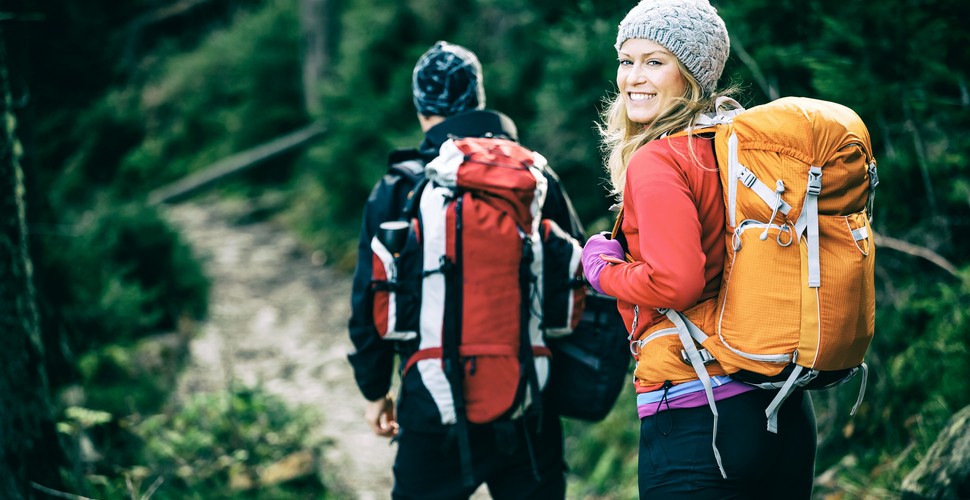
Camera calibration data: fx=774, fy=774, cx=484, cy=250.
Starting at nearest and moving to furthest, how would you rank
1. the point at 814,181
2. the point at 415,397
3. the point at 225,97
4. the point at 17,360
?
the point at 814,181 < the point at 415,397 < the point at 17,360 < the point at 225,97

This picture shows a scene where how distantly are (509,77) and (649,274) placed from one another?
19.7 feet

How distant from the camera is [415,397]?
108 inches

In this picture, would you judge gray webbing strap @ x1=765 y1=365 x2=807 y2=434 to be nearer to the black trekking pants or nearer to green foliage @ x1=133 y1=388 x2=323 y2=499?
the black trekking pants

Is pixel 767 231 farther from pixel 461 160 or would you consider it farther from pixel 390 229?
pixel 390 229

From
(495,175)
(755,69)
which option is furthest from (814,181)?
(755,69)

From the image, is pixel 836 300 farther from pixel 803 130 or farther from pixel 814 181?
pixel 803 130

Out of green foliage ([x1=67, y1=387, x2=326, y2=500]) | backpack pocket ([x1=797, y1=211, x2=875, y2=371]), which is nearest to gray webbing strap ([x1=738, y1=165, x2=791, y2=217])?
backpack pocket ([x1=797, y1=211, x2=875, y2=371])

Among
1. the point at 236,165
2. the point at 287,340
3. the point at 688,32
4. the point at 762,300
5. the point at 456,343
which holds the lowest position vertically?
the point at 287,340

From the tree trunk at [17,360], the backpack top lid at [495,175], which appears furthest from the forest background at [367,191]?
the backpack top lid at [495,175]

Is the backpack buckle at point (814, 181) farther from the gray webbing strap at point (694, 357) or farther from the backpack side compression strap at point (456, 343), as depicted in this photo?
the backpack side compression strap at point (456, 343)

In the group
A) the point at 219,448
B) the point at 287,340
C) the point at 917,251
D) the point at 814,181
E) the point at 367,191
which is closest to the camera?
the point at 814,181

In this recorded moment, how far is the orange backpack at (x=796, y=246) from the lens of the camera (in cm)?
181

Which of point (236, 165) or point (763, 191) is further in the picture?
point (236, 165)

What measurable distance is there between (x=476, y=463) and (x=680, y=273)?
1298mm
